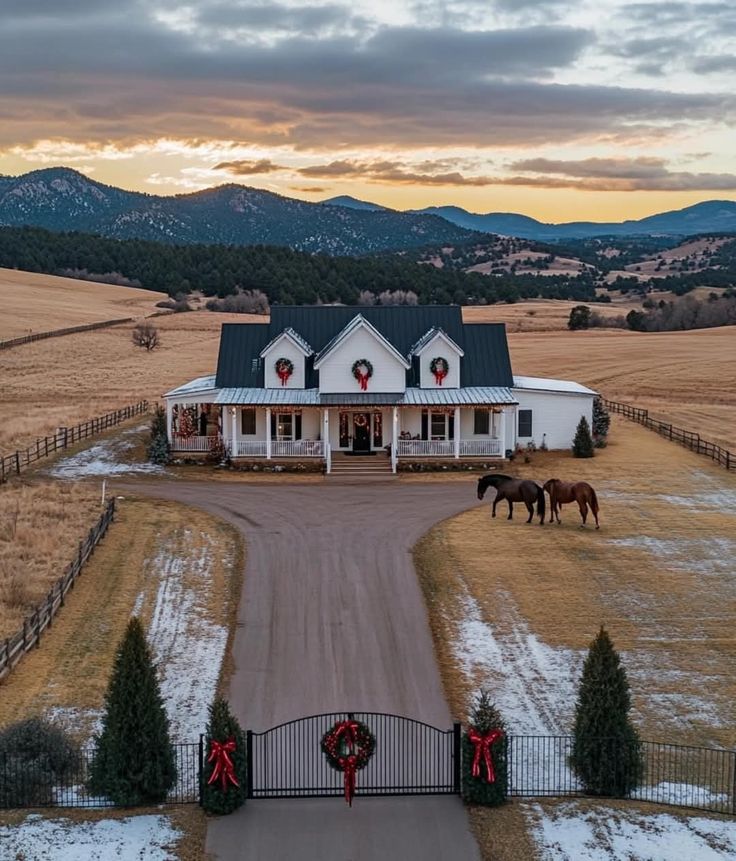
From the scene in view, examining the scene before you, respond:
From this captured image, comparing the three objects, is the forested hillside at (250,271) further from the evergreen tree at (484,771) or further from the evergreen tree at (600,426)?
the evergreen tree at (484,771)

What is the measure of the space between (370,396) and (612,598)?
2001cm

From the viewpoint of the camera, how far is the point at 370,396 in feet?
149

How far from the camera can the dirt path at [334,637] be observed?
601 inches

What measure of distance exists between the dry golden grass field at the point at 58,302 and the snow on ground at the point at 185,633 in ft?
217

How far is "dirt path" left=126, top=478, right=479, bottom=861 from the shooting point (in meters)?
15.3

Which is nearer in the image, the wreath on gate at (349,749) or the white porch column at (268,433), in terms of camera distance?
the wreath on gate at (349,749)

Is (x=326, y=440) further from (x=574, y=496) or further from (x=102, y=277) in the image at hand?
(x=102, y=277)

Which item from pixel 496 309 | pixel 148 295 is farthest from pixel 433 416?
pixel 148 295

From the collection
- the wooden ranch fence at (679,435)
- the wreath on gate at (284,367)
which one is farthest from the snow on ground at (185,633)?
the wooden ranch fence at (679,435)

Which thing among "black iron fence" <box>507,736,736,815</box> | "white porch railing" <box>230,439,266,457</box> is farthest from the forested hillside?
"black iron fence" <box>507,736,736,815</box>

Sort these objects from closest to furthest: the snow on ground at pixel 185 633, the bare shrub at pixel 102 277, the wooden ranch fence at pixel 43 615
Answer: the snow on ground at pixel 185 633 → the wooden ranch fence at pixel 43 615 → the bare shrub at pixel 102 277

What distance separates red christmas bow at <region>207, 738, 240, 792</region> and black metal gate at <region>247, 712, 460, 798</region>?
1.53ft

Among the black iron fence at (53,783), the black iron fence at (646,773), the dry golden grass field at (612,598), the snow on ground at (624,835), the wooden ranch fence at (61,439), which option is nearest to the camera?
the snow on ground at (624,835)

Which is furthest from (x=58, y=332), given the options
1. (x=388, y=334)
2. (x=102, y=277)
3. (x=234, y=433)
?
(x=102, y=277)
